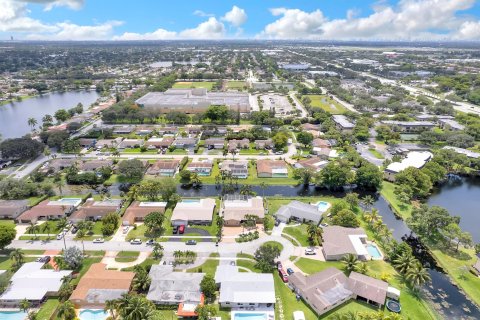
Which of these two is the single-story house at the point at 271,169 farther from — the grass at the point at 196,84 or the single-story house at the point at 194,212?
the grass at the point at 196,84

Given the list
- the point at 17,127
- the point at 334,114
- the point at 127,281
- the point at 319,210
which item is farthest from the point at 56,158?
the point at 334,114

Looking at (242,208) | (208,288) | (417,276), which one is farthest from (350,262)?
(242,208)

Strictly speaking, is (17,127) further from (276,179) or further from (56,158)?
(276,179)

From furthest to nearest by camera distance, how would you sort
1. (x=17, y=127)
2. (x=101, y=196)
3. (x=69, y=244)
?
(x=17, y=127) < (x=101, y=196) < (x=69, y=244)

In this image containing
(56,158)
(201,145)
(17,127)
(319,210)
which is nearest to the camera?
(319,210)

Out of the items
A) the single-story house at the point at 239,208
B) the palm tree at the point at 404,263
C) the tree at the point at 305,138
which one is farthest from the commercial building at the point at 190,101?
the palm tree at the point at 404,263

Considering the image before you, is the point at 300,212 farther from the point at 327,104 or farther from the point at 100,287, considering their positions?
the point at 327,104
